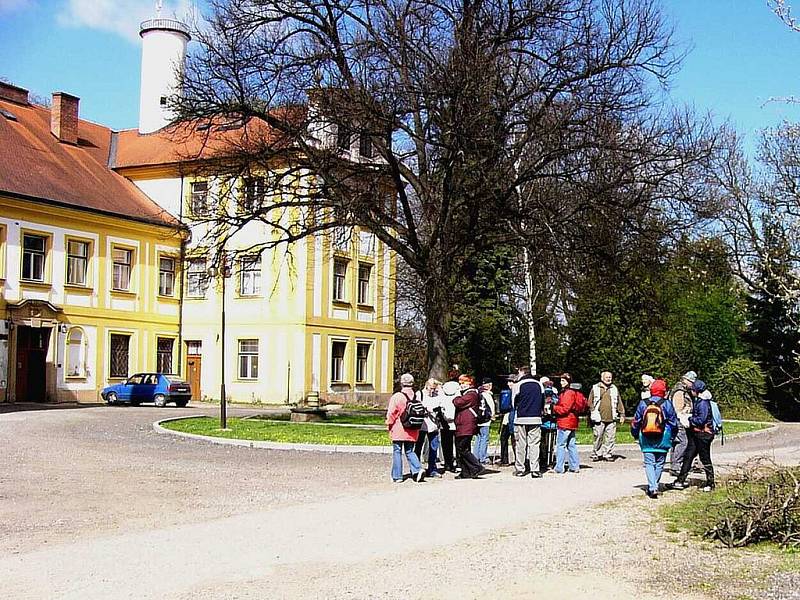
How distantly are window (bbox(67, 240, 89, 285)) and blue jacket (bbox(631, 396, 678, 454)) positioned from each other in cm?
3215

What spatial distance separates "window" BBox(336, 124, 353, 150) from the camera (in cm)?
2484

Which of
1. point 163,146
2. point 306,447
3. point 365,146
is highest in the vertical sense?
point 163,146

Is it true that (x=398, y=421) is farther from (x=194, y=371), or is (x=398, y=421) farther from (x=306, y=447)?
(x=194, y=371)

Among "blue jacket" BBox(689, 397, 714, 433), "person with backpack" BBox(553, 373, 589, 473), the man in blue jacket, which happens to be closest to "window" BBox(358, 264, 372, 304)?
"person with backpack" BBox(553, 373, 589, 473)

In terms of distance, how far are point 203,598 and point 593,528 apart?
5341mm

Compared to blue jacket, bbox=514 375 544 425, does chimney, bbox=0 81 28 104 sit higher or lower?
higher

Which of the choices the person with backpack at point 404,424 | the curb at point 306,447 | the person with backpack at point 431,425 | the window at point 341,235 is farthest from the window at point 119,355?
the person with backpack at point 404,424

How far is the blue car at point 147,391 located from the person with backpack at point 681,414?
29502mm

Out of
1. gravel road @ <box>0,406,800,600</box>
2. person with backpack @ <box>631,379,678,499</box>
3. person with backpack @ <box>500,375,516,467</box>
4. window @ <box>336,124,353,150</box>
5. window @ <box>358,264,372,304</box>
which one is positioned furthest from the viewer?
window @ <box>358,264,372,304</box>

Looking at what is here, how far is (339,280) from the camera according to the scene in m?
48.4

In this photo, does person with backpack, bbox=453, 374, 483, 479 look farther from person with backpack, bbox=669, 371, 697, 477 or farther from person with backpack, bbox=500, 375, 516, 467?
person with backpack, bbox=669, 371, 697, 477

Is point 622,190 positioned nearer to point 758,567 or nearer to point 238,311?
point 758,567

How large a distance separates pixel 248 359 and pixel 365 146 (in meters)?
21.3

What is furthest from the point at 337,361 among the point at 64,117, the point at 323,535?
the point at 323,535
